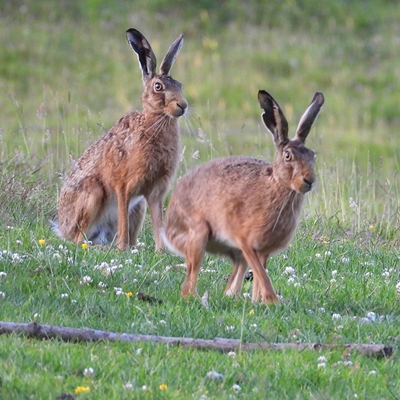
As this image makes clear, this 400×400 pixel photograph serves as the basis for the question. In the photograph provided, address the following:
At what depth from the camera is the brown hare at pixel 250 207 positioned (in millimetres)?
6469

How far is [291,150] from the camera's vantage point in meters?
6.41

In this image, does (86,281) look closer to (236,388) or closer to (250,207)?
(250,207)

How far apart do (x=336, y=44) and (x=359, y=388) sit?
17.9m

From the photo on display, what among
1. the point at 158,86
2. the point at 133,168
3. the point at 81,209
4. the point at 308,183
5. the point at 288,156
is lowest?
the point at 81,209

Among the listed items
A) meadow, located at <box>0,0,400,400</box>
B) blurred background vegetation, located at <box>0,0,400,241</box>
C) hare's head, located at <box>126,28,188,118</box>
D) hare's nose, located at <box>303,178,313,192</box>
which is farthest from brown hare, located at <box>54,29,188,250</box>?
blurred background vegetation, located at <box>0,0,400,241</box>

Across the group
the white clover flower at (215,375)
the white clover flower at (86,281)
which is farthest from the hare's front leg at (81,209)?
the white clover flower at (215,375)

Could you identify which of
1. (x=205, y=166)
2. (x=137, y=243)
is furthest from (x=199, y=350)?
(x=137, y=243)

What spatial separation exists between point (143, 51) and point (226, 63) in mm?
12390

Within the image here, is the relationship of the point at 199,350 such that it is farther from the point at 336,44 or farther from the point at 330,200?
the point at 336,44

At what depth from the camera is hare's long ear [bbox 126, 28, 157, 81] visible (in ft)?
28.1

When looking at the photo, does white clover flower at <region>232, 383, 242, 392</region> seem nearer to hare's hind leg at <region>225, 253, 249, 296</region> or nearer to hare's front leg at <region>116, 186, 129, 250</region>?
hare's hind leg at <region>225, 253, 249, 296</region>

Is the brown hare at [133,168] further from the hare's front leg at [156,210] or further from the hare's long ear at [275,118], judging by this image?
the hare's long ear at [275,118]

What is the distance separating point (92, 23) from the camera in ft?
75.2

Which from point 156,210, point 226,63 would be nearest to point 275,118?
point 156,210
